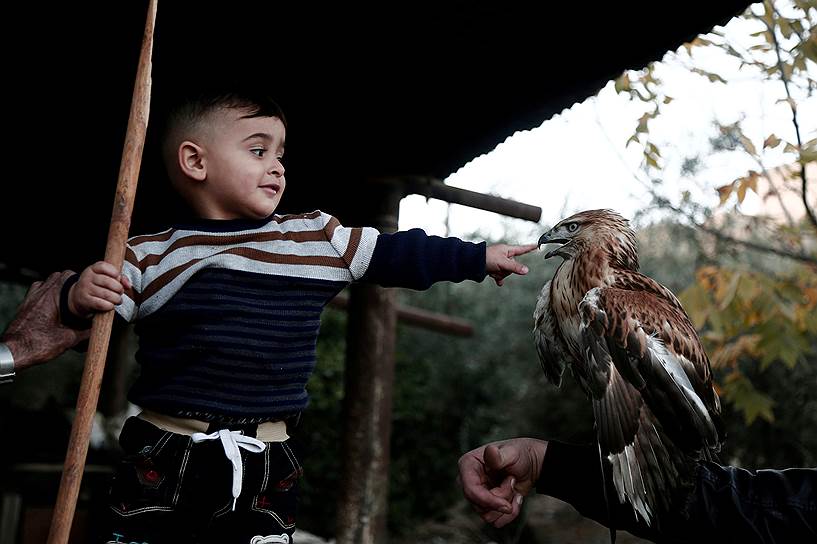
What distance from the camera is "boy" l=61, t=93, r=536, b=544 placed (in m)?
1.95

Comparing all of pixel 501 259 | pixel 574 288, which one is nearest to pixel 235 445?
pixel 501 259

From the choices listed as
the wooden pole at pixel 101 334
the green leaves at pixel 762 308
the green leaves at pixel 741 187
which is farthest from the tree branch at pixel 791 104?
the wooden pole at pixel 101 334

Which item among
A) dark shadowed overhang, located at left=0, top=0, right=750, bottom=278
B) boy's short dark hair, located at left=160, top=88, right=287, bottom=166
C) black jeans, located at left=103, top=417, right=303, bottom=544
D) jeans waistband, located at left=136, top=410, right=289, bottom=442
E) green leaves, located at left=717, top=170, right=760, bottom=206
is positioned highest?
green leaves, located at left=717, top=170, right=760, bottom=206

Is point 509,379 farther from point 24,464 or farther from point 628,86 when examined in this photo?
point 628,86

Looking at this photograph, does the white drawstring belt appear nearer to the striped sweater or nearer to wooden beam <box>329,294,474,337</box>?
the striped sweater

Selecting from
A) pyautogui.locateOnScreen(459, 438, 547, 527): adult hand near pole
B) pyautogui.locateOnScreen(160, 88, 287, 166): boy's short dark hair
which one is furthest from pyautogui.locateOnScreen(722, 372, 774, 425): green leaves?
pyautogui.locateOnScreen(160, 88, 287, 166): boy's short dark hair

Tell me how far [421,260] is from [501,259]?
0.22m

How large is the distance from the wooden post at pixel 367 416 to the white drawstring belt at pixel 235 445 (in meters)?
2.57

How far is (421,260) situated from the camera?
204 centimetres

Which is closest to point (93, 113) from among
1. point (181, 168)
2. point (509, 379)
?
point (181, 168)

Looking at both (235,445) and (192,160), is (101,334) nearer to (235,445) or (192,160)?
(235,445)

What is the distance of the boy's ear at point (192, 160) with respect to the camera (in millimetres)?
2053

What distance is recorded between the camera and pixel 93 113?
13.0 ft

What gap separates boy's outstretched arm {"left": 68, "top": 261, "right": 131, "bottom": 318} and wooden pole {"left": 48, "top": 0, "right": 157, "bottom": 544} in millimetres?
19
